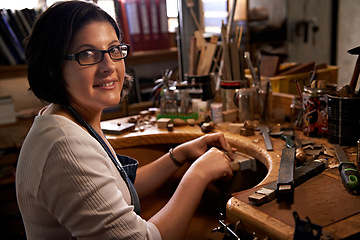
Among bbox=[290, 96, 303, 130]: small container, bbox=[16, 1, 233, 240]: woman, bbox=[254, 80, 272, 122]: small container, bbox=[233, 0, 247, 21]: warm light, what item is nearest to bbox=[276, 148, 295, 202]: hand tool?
bbox=[16, 1, 233, 240]: woman

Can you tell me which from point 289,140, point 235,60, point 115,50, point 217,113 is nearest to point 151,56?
point 235,60

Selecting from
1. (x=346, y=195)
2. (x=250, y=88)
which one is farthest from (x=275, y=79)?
(x=346, y=195)

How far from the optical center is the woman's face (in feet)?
3.50

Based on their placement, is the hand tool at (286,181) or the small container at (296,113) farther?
the small container at (296,113)

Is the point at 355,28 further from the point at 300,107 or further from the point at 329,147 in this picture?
the point at 329,147

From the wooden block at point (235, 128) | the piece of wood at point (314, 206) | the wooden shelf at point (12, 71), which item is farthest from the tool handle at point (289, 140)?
the wooden shelf at point (12, 71)

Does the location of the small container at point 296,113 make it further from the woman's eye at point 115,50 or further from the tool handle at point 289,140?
the woman's eye at point 115,50

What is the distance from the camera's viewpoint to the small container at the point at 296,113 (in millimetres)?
1670

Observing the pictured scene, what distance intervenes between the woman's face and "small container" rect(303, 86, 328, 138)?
85 centimetres

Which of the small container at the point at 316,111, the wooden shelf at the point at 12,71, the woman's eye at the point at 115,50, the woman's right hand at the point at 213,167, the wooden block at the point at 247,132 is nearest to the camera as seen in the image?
the woman's eye at the point at 115,50

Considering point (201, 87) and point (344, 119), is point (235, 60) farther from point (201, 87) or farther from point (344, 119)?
point (344, 119)

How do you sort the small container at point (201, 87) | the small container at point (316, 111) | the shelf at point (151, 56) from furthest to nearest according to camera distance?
the shelf at point (151, 56), the small container at point (201, 87), the small container at point (316, 111)

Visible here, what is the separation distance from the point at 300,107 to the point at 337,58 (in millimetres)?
3575

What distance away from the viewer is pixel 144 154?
1827mm
